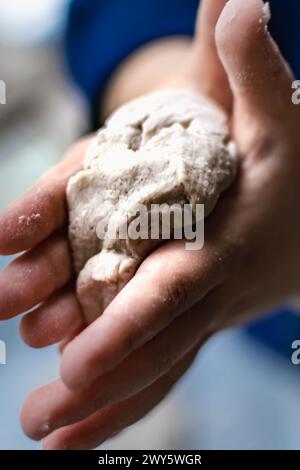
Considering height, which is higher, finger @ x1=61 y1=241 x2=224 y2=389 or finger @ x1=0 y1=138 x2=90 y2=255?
finger @ x1=0 y1=138 x2=90 y2=255

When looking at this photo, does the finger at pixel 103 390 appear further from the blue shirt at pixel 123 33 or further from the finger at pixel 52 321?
the blue shirt at pixel 123 33

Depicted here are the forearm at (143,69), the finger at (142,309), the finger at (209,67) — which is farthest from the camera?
the forearm at (143,69)

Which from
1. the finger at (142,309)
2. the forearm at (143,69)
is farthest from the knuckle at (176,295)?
the forearm at (143,69)

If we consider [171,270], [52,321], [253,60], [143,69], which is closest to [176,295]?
[171,270]

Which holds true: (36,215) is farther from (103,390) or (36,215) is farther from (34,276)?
(103,390)

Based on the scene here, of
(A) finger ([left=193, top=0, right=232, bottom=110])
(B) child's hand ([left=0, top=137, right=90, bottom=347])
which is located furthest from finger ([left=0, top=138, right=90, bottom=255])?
(A) finger ([left=193, top=0, right=232, bottom=110])

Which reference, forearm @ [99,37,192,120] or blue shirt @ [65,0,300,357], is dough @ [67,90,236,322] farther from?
blue shirt @ [65,0,300,357]
